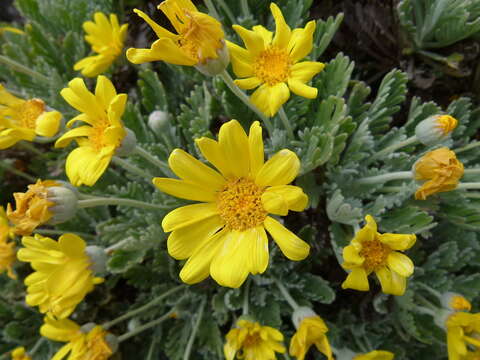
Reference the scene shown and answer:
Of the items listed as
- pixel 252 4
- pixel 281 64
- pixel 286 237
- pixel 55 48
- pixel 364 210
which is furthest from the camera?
pixel 55 48

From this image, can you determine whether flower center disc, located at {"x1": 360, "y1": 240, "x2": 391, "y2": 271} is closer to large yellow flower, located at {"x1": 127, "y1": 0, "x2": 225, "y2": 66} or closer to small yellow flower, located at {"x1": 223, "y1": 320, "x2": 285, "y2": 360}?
small yellow flower, located at {"x1": 223, "y1": 320, "x2": 285, "y2": 360}

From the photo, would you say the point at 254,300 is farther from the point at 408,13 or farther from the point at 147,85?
the point at 408,13

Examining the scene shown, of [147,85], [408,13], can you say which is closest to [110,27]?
[147,85]

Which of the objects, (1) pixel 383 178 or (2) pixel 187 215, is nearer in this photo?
(2) pixel 187 215

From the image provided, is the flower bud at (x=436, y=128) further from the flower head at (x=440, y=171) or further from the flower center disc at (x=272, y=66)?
the flower center disc at (x=272, y=66)

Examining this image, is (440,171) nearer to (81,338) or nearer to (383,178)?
(383,178)

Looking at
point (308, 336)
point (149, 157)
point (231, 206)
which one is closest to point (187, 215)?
point (231, 206)

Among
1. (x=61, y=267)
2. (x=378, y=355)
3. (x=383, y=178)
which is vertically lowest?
(x=378, y=355)
